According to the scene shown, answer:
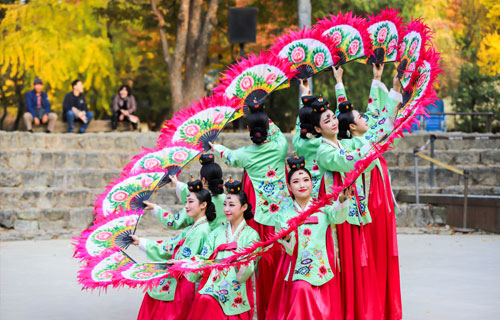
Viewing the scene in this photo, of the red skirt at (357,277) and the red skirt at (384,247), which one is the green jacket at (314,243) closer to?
the red skirt at (357,277)

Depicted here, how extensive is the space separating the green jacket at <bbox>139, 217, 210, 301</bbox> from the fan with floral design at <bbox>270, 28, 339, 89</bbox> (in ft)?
4.28

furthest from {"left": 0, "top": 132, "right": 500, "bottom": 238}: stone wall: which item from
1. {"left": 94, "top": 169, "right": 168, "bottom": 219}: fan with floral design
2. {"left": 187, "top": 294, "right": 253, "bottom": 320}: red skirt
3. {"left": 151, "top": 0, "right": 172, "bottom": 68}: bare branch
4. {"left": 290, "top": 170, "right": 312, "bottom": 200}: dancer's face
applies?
{"left": 290, "top": 170, "right": 312, "bottom": 200}: dancer's face

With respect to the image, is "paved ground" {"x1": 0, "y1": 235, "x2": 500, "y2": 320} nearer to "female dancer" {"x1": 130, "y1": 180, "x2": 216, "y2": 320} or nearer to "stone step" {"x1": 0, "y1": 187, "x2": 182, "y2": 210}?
"female dancer" {"x1": 130, "y1": 180, "x2": 216, "y2": 320}

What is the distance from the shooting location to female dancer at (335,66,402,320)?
5781 mm

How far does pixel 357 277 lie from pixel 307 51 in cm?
177

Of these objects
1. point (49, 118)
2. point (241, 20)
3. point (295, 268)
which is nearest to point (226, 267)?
point (295, 268)

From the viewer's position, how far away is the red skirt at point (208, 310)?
5273 mm

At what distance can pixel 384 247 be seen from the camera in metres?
5.82

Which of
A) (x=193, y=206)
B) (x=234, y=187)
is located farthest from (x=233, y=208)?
(x=193, y=206)

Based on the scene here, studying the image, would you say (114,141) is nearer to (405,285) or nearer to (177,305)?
(405,285)

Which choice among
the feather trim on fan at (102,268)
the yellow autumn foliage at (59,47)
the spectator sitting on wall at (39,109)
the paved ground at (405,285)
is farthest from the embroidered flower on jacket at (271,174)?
the yellow autumn foliage at (59,47)

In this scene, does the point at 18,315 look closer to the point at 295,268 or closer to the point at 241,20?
the point at 295,268

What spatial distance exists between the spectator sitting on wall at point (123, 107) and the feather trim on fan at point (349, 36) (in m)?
9.91

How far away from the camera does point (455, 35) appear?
2597cm
